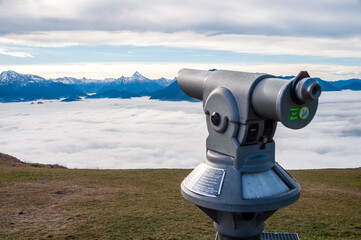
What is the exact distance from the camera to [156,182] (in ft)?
52.1

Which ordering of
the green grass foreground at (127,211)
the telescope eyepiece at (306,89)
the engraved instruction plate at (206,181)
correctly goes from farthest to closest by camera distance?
1. the green grass foreground at (127,211)
2. the engraved instruction plate at (206,181)
3. the telescope eyepiece at (306,89)

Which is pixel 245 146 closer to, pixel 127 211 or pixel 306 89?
pixel 306 89

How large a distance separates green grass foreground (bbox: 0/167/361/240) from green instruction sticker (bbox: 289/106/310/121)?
6.06 metres

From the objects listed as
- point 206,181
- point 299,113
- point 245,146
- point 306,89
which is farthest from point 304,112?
point 206,181

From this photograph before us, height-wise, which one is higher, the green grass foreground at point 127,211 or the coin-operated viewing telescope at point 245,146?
the coin-operated viewing telescope at point 245,146

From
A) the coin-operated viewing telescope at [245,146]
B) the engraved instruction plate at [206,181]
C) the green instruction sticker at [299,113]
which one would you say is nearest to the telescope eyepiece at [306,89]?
the coin-operated viewing telescope at [245,146]

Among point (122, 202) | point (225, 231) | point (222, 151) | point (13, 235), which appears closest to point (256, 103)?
point (222, 151)

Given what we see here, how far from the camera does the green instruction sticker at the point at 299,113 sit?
2.93 m

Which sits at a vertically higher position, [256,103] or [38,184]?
[256,103]

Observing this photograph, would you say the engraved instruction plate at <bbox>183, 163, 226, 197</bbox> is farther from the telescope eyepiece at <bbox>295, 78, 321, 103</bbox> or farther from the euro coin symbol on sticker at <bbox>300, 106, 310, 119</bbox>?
the telescope eyepiece at <bbox>295, 78, 321, 103</bbox>

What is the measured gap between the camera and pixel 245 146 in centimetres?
322

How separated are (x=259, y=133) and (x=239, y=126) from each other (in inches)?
8.4

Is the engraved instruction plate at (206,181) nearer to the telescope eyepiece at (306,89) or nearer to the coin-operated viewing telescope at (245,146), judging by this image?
the coin-operated viewing telescope at (245,146)

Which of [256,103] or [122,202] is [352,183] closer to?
[122,202]
